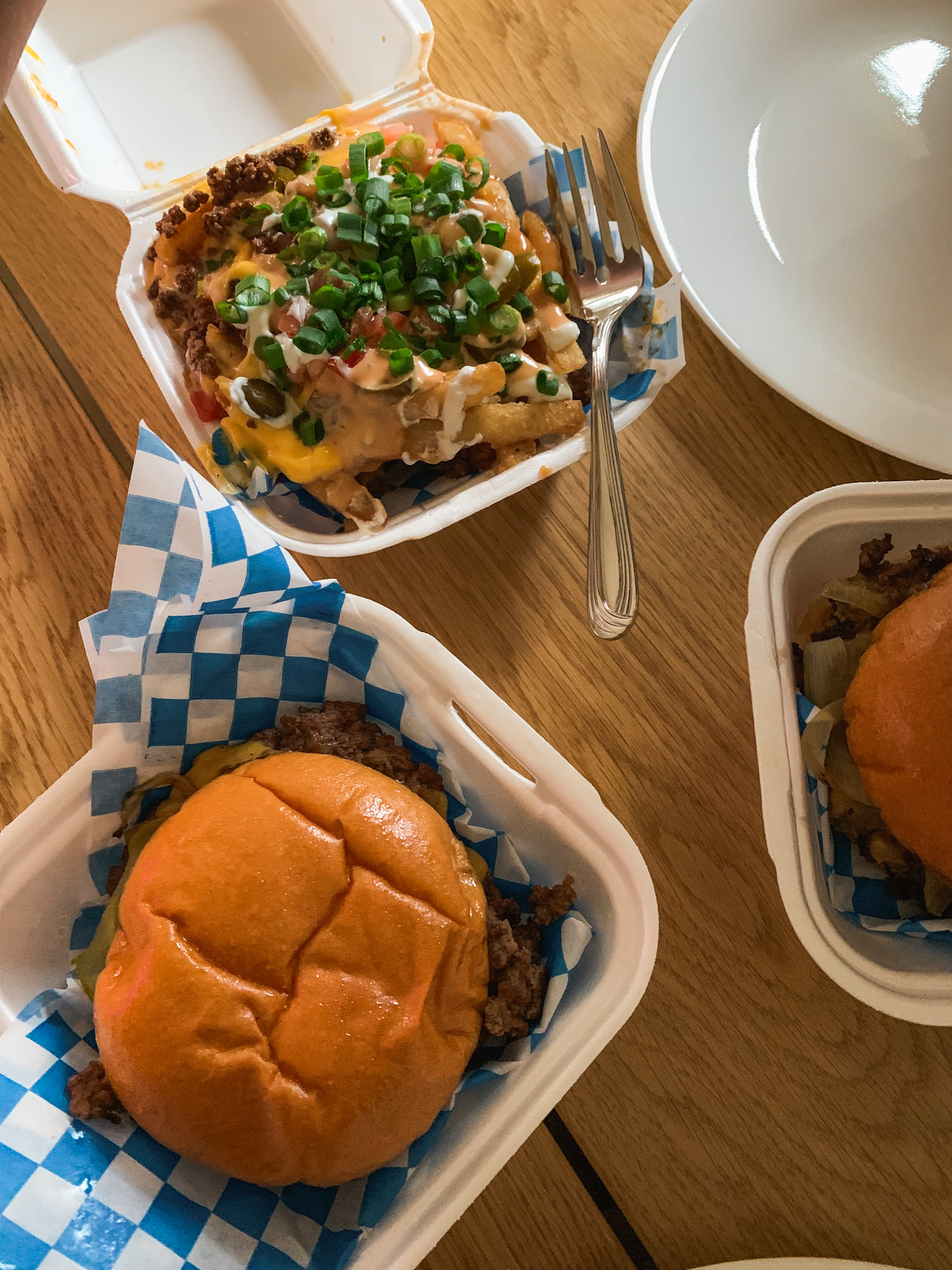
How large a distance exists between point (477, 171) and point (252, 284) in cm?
34

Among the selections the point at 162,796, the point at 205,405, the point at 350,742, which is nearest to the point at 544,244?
the point at 205,405

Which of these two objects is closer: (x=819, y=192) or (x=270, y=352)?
(x=270, y=352)

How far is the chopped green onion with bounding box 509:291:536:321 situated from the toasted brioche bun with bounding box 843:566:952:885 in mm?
585

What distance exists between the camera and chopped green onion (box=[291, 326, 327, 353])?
99 centimetres

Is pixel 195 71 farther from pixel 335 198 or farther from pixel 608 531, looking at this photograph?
pixel 608 531

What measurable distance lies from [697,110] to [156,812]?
120 centimetres

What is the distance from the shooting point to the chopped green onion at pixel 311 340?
986 millimetres

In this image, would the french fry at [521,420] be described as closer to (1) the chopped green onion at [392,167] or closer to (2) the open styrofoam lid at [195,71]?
(1) the chopped green onion at [392,167]

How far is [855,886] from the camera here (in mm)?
919

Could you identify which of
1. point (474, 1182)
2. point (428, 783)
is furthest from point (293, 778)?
point (474, 1182)

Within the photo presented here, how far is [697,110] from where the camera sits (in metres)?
1.19

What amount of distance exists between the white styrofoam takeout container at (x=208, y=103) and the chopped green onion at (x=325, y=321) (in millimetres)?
187

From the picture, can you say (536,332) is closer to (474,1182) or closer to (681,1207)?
(474,1182)

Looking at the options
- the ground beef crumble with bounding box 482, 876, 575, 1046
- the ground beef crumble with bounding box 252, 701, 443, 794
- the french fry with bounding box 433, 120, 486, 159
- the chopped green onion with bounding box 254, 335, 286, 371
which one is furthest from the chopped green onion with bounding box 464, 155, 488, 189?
the ground beef crumble with bounding box 482, 876, 575, 1046
